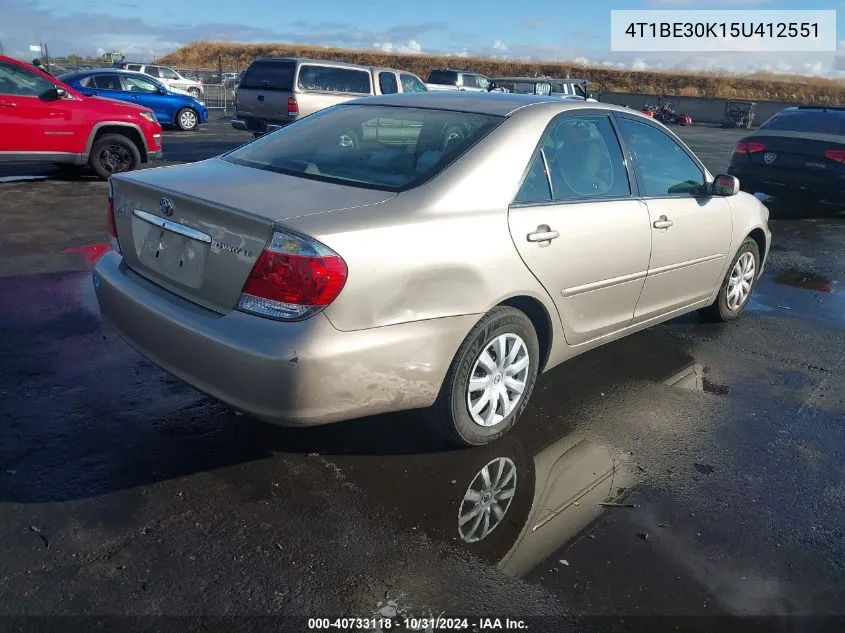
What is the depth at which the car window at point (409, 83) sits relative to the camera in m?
16.3

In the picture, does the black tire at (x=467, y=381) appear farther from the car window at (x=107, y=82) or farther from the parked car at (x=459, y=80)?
the parked car at (x=459, y=80)

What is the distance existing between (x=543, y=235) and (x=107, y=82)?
58.6 feet

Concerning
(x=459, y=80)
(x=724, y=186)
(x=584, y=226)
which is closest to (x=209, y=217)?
(x=584, y=226)

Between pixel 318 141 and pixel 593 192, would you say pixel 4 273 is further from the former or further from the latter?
pixel 593 192

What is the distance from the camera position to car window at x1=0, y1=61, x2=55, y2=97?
30.5ft

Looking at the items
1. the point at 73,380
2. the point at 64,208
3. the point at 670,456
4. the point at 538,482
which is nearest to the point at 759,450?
the point at 670,456

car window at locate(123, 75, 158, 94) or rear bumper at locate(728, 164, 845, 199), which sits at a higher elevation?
car window at locate(123, 75, 158, 94)

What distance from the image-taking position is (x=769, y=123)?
37.2ft

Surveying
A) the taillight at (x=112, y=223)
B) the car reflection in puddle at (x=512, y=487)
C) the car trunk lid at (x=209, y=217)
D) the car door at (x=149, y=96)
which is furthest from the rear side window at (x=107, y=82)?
the car reflection in puddle at (x=512, y=487)

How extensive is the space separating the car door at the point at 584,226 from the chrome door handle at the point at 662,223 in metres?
0.11

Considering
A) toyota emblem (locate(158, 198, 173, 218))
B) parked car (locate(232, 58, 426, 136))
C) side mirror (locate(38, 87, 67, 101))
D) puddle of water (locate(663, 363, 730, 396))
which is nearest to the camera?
toyota emblem (locate(158, 198, 173, 218))

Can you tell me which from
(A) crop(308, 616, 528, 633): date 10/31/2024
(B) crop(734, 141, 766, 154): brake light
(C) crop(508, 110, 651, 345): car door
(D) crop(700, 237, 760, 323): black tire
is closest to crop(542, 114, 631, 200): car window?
(C) crop(508, 110, 651, 345): car door

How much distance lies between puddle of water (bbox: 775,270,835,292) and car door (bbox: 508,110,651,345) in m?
3.80

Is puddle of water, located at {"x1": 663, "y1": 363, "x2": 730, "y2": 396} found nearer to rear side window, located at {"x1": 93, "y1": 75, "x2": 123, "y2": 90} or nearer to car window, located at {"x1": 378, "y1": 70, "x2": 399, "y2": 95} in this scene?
car window, located at {"x1": 378, "y1": 70, "x2": 399, "y2": 95}
